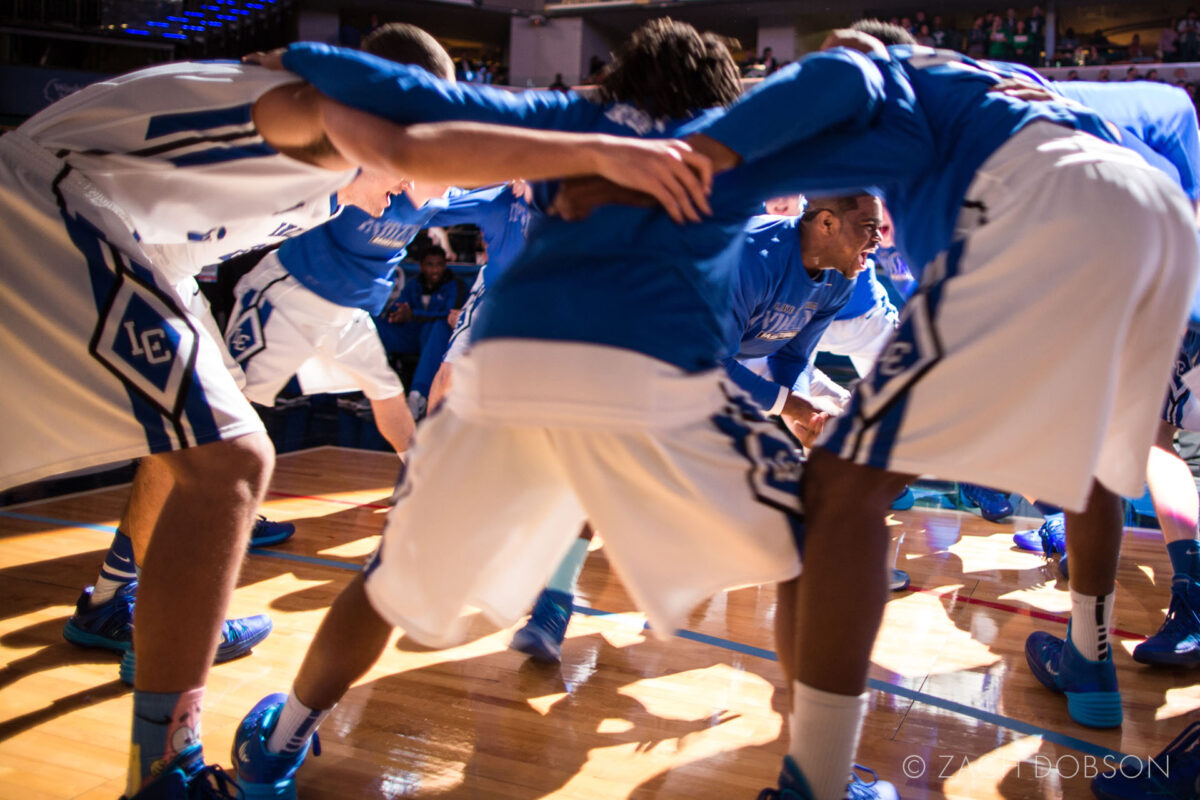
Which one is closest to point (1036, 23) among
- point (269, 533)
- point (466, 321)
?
point (466, 321)

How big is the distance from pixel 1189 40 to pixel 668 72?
17.2 metres

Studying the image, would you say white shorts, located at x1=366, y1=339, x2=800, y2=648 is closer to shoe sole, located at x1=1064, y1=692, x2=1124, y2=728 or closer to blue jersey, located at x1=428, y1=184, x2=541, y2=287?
shoe sole, located at x1=1064, y1=692, x2=1124, y2=728

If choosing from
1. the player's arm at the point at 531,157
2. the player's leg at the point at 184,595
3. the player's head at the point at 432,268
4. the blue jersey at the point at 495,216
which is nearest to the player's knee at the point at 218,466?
the player's leg at the point at 184,595

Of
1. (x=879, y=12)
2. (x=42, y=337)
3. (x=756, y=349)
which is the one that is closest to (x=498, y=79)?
(x=879, y=12)

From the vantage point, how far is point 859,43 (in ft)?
5.65

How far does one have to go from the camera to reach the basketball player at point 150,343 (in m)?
1.62

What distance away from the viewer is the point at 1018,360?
140 centimetres

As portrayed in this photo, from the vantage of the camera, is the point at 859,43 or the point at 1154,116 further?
the point at 1154,116

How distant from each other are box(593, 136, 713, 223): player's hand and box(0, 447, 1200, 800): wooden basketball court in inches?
25.9

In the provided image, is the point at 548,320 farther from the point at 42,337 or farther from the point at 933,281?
the point at 42,337

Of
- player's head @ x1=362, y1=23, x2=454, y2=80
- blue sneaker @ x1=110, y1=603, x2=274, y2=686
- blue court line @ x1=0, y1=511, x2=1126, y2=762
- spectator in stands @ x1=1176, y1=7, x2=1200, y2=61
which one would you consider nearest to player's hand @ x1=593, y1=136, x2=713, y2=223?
player's head @ x1=362, y1=23, x2=454, y2=80

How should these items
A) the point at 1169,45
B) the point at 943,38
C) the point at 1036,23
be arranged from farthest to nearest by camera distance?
the point at 943,38, the point at 1036,23, the point at 1169,45

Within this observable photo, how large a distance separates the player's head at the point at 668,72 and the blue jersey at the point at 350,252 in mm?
2131

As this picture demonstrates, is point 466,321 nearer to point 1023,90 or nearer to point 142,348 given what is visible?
point 142,348
